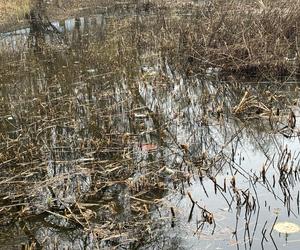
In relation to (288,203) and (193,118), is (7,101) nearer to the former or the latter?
(193,118)

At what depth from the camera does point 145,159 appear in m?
5.54

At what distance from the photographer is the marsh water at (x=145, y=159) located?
4.22 metres

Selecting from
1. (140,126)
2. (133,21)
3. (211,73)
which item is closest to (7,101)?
(140,126)

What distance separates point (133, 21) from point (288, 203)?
10.4 metres

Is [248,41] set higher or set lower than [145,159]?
higher

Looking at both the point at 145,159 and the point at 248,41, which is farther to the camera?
the point at 248,41

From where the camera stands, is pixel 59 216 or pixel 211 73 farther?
pixel 211 73

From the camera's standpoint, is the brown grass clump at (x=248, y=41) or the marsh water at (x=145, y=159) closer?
the marsh water at (x=145, y=159)

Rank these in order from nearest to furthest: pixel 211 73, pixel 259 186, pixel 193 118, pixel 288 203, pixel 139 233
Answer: pixel 139 233 → pixel 288 203 → pixel 259 186 → pixel 193 118 → pixel 211 73

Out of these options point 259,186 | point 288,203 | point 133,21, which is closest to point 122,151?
point 259,186

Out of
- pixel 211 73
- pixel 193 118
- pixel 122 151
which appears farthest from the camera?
pixel 211 73

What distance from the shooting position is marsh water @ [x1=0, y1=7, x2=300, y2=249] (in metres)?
4.22

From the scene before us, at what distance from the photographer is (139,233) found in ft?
13.6

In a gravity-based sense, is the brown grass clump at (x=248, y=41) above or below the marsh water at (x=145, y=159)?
above
